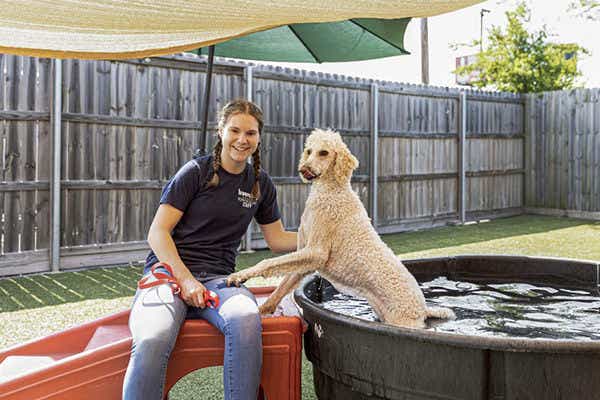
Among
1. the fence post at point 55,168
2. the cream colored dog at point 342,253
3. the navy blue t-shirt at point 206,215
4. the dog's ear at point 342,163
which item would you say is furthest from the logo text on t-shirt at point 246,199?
the fence post at point 55,168

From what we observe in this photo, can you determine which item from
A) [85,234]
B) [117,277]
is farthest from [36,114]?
[117,277]

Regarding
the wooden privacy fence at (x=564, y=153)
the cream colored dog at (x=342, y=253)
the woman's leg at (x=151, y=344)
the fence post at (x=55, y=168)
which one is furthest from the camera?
the wooden privacy fence at (x=564, y=153)

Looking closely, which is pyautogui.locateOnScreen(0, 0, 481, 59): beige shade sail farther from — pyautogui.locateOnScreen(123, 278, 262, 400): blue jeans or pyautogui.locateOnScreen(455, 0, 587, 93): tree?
pyautogui.locateOnScreen(455, 0, 587, 93): tree

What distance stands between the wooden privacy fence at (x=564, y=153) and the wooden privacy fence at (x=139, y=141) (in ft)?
10.2

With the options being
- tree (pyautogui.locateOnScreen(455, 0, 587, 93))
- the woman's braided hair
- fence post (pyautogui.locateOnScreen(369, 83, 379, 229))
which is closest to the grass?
fence post (pyautogui.locateOnScreen(369, 83, 379, 229))

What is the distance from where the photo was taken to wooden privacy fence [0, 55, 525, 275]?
18.5 feet

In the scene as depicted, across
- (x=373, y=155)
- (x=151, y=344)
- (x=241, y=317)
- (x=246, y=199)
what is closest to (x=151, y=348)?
(x=151, y=344)

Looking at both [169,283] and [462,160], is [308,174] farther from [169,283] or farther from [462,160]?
[462,160]

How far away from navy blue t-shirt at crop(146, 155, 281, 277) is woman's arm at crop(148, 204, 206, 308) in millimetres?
50

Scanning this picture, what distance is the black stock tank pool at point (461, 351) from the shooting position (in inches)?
66.3

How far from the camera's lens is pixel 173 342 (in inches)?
81.8

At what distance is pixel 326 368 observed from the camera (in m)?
2.20

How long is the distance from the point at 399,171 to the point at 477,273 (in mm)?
5767

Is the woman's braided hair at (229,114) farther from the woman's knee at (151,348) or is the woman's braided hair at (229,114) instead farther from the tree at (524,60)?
the tree at (524,60)
